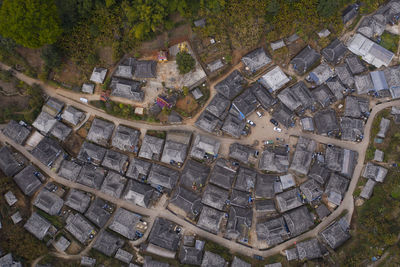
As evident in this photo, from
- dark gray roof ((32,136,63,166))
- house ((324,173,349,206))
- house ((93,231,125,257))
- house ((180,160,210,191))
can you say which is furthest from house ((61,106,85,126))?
house ((324,173,349,206))

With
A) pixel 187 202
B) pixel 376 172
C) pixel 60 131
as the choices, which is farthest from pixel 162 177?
pixel 376 172

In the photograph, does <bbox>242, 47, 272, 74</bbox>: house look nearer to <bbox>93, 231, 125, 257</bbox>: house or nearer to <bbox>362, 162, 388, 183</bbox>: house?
<bbox>362, 162, 388, 183</bbox>: house

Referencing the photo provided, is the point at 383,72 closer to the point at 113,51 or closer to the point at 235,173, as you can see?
the point at 235,173

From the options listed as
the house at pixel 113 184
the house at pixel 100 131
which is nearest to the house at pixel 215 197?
the house at pixel 113 184

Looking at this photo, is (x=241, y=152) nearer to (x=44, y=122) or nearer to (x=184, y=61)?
(x=184, y=61)

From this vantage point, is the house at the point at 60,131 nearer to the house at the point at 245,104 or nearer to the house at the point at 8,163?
the house at the point at 8,163

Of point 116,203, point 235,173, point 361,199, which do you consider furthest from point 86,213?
point 361,199
